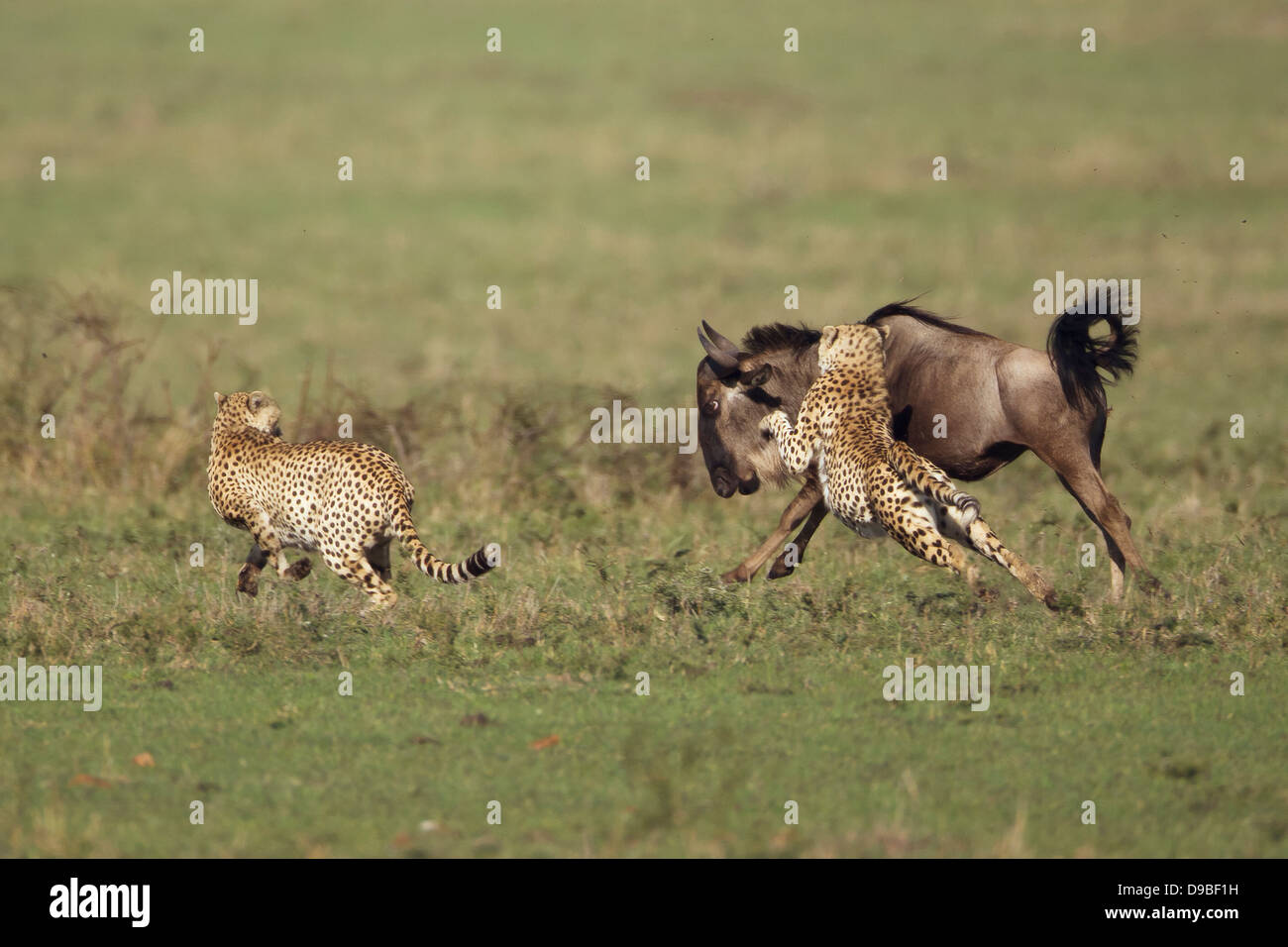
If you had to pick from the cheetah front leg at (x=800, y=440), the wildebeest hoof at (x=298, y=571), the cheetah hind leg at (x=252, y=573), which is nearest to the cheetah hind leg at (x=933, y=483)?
the cheetah front leg at (x=800, y=440)

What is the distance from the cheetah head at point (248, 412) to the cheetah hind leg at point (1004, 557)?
429cm

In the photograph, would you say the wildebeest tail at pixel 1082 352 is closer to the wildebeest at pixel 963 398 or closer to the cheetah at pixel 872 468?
the wildebeest at pixel 963 398

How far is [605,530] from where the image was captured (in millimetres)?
12367

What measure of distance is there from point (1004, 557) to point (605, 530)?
4174 millimetres

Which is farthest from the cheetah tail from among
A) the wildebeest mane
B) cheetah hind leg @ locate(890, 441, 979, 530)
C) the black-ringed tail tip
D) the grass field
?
the wildebeest mane

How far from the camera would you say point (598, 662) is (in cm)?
868

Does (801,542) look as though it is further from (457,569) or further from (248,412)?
(248,412)

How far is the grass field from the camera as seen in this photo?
6848 mm

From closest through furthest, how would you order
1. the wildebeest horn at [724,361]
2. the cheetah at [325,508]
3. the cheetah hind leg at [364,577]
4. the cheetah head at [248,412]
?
the cheetah at [325,508]
the cheetah hind leg at [364,577]
the cheetah head at [248,412]
the wildebeest horn at [724,361]

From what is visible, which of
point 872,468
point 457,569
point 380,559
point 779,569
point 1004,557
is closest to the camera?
point 1004,557

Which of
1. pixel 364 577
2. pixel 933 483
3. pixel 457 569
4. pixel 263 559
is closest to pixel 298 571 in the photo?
pixel 263 559

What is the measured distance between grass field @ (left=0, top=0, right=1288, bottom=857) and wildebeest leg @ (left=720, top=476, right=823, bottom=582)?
0.32 metres

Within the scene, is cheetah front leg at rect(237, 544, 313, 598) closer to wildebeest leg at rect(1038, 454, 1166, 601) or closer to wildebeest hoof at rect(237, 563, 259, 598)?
wildebeest hoof at rect(237, 563, 259, 598)

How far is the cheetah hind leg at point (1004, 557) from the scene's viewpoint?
8789mm
